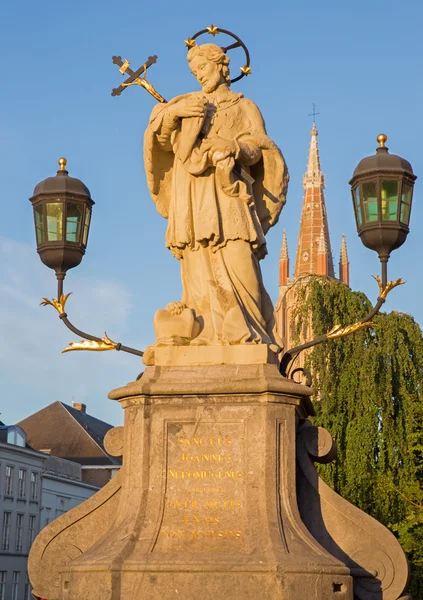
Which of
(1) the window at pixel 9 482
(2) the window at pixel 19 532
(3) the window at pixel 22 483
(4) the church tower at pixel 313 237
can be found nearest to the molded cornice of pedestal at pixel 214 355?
(1) the window at pixel 9 482

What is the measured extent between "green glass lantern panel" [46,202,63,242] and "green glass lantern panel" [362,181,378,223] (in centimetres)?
306

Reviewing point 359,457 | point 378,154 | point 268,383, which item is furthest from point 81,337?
point 359,457

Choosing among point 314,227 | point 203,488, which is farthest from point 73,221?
point 314,227

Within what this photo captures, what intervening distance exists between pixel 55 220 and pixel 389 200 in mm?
3369

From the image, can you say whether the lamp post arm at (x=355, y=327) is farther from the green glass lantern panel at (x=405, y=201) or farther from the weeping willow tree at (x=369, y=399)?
Result: the weeping willow tree at (x=369, y=399)

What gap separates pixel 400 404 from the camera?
81.7ft

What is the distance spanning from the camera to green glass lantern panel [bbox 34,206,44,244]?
37.1 ft

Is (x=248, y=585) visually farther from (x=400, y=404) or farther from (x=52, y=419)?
(x=52, y=419)

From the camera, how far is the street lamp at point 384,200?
10.7m

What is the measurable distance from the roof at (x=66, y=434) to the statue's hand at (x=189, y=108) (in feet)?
209

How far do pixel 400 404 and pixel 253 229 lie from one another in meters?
15.7

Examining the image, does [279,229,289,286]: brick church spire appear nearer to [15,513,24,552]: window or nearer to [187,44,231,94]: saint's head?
[15,513,24,552]: window

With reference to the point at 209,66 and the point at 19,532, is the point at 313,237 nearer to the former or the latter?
the point at 19,532

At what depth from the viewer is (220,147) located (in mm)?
9984
